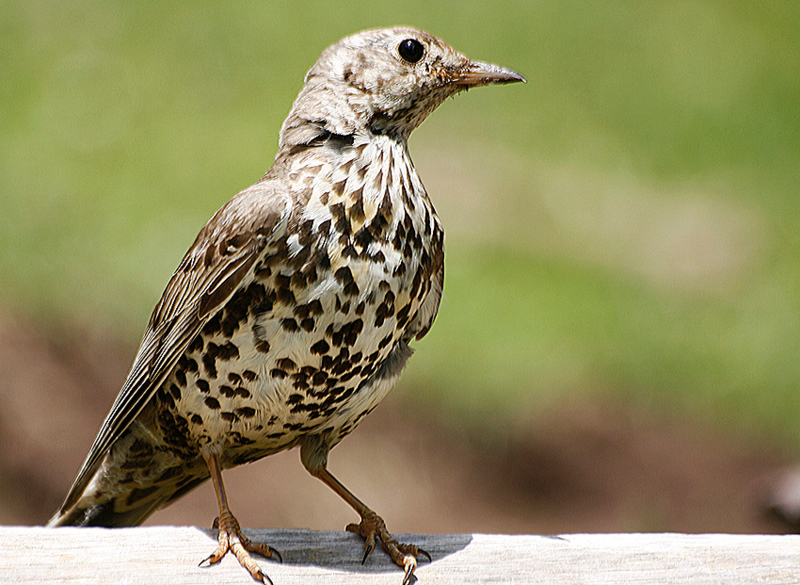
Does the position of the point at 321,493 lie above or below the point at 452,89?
below

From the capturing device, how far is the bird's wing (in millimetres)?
2752

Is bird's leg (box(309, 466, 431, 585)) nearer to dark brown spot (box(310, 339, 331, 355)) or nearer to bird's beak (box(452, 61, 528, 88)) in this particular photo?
dark brown spot (box(310, 339, 331, 355))

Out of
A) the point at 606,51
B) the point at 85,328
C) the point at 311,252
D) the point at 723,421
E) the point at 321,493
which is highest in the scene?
the point at 606,51

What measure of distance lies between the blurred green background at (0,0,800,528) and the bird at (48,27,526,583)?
8.12ft

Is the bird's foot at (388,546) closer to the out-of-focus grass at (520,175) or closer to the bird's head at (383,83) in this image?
the bird's head at (383,83)

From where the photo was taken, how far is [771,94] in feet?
23.5

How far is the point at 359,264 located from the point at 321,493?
2.83 metres

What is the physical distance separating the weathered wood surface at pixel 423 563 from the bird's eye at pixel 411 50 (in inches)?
58.4

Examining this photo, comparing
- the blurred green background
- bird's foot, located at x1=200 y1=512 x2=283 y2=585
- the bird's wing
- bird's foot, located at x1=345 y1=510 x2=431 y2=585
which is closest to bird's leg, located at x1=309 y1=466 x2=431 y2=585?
bird's foot, located at x1=345 y1=510 x2=431 y2=585

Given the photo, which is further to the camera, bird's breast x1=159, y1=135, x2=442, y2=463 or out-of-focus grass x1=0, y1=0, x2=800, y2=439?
out-of-focus grass x1=0, y1=0, x2=800, y2=439

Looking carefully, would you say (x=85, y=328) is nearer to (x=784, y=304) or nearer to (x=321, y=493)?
(x=321, y=493)

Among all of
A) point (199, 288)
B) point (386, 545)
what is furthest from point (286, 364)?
point (386, 545)

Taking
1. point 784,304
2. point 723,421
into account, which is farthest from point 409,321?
point 784,304

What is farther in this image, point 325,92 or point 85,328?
point 85,328
